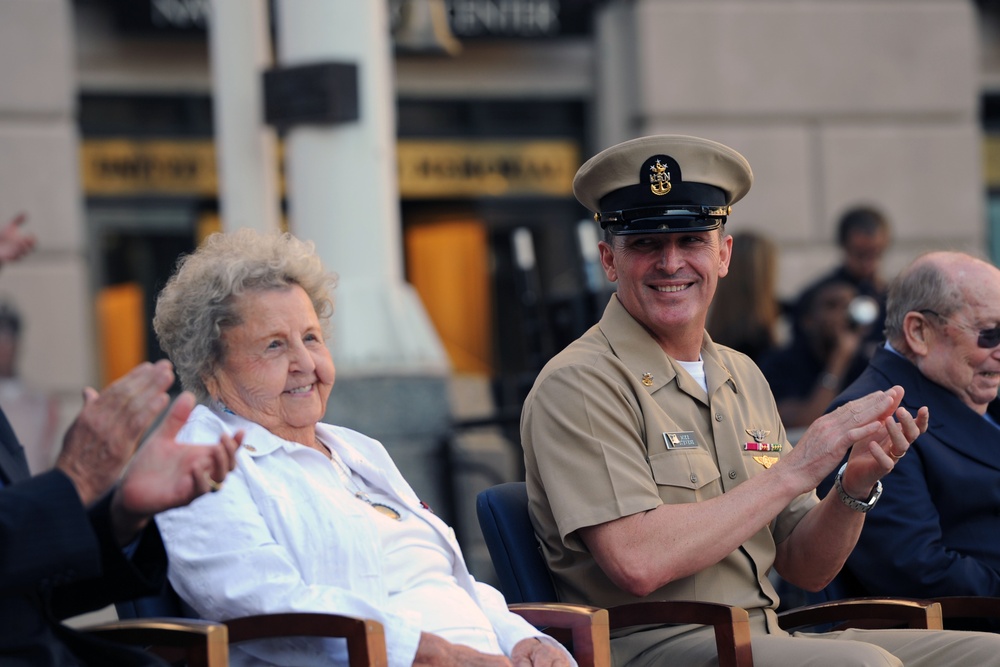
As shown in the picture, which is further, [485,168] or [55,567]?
[485,168]

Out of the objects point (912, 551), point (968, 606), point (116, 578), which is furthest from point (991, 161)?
point (116, 578)

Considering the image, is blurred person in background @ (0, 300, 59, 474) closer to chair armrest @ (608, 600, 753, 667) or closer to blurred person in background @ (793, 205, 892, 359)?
blurred person in background @ (793, 205, 892, 359)

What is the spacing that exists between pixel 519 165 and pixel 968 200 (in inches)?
113

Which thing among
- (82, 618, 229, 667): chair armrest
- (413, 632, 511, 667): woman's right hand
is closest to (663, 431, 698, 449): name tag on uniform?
(413, 632, 511, 667): woman's right hand

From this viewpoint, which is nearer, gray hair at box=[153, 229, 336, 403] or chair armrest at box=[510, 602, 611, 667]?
chair armrest at box=[510, 602, 611, 667]

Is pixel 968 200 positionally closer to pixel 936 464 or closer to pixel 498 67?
pixel 498 67

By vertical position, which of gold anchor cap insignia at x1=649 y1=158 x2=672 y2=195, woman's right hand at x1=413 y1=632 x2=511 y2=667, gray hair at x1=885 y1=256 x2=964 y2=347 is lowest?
woman's right hand at x1=413 y1=632 x2=511 y2=667

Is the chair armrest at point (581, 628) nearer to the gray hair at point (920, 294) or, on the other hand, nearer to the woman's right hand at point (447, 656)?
the woman's right hand at point (447, 656)

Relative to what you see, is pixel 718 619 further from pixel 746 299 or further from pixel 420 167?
pixel 420 167

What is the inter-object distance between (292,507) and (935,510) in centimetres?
173

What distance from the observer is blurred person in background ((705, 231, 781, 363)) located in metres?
6.71

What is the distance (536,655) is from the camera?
345 centimetres

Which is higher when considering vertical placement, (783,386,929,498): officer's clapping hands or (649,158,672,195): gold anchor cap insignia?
(649,158,672,195): gold anchor cap insignia

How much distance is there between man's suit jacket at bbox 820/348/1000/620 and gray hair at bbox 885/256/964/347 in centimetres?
15
